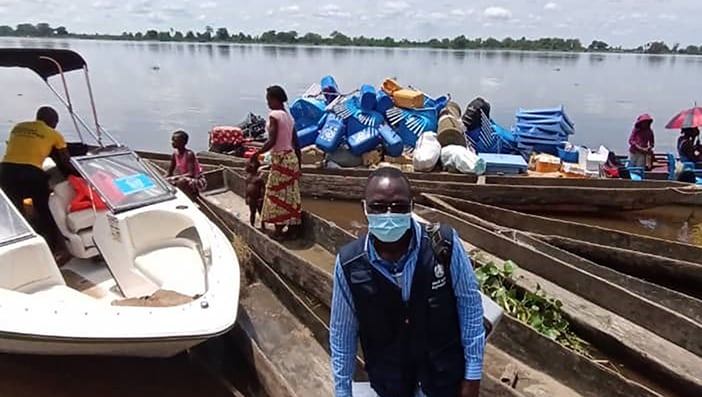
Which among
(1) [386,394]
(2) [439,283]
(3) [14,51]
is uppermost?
(3) [14,51]

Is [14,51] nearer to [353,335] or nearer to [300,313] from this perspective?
[300,313]

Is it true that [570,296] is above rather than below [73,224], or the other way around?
below

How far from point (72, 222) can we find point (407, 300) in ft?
13.0

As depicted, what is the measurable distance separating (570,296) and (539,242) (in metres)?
0.83

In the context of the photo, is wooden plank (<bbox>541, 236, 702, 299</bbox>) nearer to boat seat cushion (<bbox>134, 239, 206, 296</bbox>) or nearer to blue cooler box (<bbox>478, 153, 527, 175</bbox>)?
blue cooler box (<bbox>478, 153, 527, 175</bbox>)

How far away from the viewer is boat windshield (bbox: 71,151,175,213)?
4520mm

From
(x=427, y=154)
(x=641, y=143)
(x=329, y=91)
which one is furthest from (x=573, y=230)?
(x=329, y=91)

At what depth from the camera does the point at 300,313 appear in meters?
4.41

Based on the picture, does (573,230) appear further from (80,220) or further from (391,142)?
(80,220)

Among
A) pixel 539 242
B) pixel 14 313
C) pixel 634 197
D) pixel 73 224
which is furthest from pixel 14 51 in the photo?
pixel 634 197

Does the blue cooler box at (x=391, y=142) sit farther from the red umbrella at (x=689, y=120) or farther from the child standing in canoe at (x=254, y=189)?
the red umbrella at (x=689, y=120)

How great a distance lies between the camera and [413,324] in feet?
6.12

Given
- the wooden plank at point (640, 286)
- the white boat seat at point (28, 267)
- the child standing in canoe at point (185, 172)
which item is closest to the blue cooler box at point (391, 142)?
the child standing in canoe at point (185, 172)

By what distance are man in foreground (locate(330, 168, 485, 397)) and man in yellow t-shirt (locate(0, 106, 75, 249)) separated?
12.7 ft
